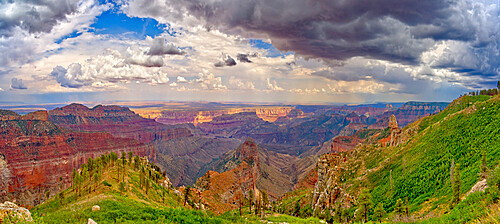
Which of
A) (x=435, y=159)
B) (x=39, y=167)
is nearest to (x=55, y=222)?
(x=435, y=159)

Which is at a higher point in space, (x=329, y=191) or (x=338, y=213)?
(x=329, y=191)

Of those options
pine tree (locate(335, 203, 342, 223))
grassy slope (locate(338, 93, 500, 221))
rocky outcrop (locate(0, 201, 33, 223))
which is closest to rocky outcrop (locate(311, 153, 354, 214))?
pine tree (locate(335, 203, 342, 223))

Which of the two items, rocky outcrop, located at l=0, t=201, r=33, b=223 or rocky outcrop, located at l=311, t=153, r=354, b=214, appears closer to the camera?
A: rocky outcrop, located at l=0, t=201, r=33, b=223

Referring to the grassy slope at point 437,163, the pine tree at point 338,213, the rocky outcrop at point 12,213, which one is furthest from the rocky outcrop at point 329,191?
the rocky outcrop at point 12,213

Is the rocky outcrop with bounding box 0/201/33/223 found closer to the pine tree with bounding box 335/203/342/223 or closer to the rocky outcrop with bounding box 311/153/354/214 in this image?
the pine tree with bounding box 335/203/342/223

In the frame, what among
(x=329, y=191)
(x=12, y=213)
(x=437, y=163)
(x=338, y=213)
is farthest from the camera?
(x=329, y=191)

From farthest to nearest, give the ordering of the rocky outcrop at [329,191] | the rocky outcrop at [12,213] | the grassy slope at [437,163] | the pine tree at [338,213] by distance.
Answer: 1. the rocky outcrop at [329,191]
2. the pine tree at [338,213]
3. the grassy slope at [437,163]
4. the rocky outcrop at [12,213]

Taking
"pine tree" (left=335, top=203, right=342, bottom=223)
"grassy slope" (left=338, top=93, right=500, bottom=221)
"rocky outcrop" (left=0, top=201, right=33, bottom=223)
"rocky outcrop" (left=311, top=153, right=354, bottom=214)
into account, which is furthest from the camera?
"rocky outcrop" (left=311, top=153, right=354, bottom=214)

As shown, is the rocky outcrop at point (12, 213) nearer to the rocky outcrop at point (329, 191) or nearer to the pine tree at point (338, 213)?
the pine tree at point (338, 213)

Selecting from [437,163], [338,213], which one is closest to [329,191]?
[338,213]

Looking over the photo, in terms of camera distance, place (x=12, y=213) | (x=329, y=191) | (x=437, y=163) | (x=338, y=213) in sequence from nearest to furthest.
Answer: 1. (x=12, y=213)
2. (x=437, y=163)
3. (x=338, y=213)
4. (x=329, y=191)

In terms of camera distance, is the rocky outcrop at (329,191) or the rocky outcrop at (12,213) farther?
the rocky outcrop at (329,191)

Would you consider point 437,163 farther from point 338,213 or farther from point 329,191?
point 329,191

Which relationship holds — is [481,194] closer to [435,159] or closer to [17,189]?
[435,159]
